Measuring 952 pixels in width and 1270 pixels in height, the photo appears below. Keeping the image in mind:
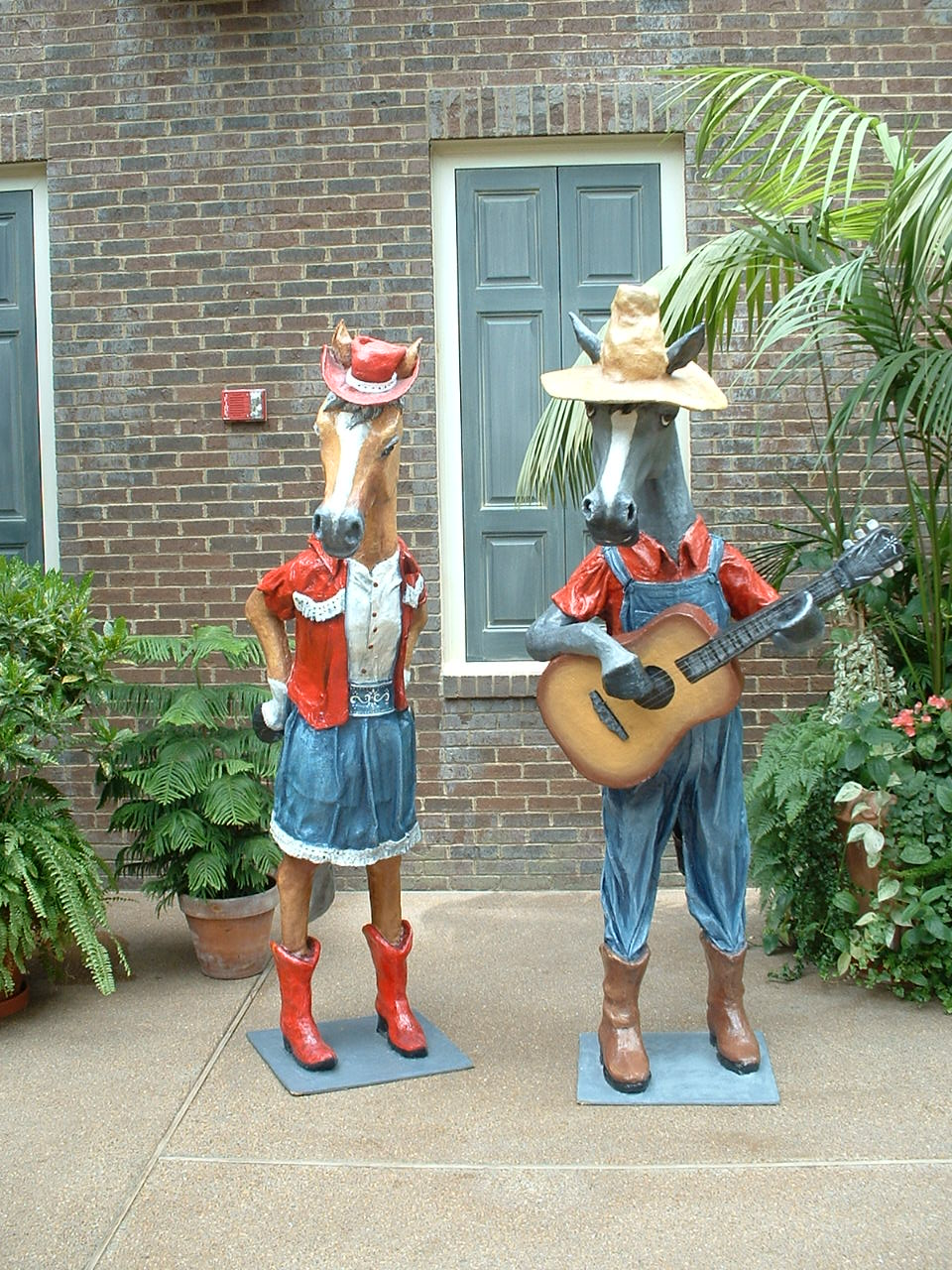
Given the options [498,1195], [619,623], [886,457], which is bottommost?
[498,1195]

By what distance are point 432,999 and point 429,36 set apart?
4.13 metres

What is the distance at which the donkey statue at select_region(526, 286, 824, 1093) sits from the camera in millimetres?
3258

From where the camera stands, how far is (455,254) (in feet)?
19.3

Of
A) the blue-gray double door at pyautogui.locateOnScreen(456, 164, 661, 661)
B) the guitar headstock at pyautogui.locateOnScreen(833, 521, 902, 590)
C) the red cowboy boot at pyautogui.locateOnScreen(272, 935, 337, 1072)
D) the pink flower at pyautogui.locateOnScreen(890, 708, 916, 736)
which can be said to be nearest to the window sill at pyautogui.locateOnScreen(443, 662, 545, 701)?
the blue-gray double door at pyautogui.locateOnScreen(456, 164, 661, 661)

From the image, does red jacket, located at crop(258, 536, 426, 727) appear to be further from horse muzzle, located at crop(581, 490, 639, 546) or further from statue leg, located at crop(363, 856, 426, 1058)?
horse muzzle, located at crop(581, 490, 639, 546)

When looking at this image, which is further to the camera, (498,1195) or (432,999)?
(432,999)

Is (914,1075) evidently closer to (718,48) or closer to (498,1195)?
(498,1195)

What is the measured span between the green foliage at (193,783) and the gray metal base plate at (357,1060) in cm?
67

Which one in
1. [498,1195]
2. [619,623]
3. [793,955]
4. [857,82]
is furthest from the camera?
[857,82]

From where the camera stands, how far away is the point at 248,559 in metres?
5.93

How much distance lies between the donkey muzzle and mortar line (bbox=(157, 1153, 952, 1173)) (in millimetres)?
1584

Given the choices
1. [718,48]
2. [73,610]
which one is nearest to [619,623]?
[73,610]

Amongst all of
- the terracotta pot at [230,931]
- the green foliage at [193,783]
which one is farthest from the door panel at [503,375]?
the terracotta pot at [230,931]

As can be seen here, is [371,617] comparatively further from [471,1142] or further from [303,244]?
[303,244]
